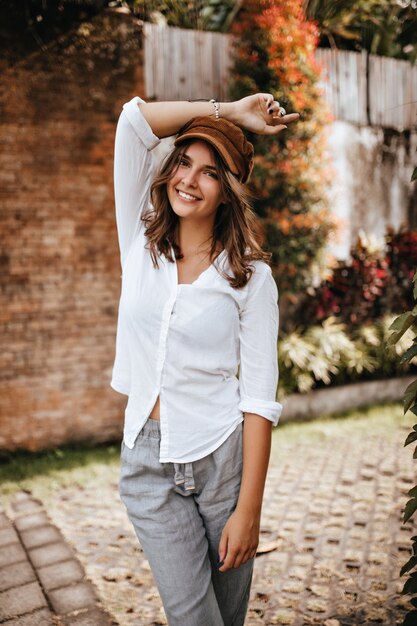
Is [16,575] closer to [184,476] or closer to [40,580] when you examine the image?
[40,580]

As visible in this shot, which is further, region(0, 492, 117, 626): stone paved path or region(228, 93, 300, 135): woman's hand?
region(0, 492, 117, 626): stone paved path

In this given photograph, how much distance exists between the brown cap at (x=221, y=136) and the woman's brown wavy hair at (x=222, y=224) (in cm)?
4

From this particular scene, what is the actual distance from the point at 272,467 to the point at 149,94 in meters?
3.80

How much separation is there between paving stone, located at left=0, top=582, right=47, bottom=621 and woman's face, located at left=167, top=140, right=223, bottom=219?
244cm

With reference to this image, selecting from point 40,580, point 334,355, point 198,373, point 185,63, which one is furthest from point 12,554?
point 185,63

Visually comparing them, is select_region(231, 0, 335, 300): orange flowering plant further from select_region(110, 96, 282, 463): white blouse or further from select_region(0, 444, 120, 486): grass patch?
select_region(110, 96, 282, 463): white blouse

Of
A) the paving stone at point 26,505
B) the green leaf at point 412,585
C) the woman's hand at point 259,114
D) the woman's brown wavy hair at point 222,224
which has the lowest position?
the paving stone at point 26,505

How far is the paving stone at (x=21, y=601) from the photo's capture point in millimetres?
3095

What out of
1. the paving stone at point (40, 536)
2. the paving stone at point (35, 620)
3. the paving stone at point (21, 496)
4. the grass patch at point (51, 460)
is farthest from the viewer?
the grass patch at point (51, 460)

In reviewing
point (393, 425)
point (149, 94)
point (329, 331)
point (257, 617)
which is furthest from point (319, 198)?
point (257, 617)

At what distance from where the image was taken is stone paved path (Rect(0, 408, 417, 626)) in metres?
3.19

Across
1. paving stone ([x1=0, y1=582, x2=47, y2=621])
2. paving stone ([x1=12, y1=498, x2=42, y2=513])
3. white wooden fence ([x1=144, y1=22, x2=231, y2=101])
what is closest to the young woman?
paving stone ([x1=0, y1=582, x2=47, y2=621])

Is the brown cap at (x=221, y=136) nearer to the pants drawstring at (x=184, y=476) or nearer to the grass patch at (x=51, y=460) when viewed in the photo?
the pants drawstring at (x=184, y=476)

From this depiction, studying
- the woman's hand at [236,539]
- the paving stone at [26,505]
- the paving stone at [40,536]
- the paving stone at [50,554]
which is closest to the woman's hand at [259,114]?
the woman's hand at [236,539]
